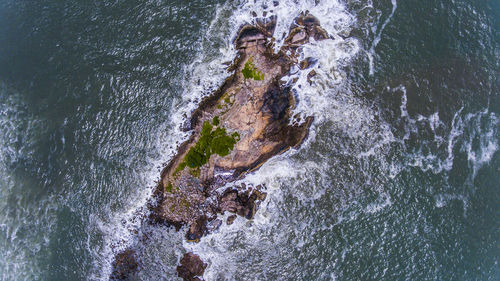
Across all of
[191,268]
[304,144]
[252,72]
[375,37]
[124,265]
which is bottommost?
Result: [124,265]

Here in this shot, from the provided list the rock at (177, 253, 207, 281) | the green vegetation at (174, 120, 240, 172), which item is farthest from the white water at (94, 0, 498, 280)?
the green vegetation at (174, 120, 240, 172)

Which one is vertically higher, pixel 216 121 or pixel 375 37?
pixel 375 37

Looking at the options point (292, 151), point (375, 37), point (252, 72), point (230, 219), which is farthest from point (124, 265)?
point (375, 37)

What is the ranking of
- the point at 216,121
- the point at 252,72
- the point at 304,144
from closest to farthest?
the point at 216,121
the point at 252,72
the point at 304,144

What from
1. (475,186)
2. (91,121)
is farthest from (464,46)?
(91,121)

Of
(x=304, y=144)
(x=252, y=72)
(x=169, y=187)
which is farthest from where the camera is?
(x=304, y=144)

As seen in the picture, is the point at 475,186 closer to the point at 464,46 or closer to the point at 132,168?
the point at 464,46

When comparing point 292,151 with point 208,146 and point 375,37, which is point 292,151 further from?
point 375,37
